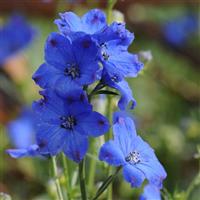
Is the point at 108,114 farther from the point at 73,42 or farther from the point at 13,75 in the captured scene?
the point at 13,75

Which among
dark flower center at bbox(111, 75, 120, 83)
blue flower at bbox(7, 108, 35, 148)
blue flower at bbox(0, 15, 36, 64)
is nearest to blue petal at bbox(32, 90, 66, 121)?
dark flower center at bbox(111, 75, 120, 83)

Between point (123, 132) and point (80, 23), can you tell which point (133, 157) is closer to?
point (123, 132)

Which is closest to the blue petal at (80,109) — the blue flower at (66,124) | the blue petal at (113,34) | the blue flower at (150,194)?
the blue flower at (66,124)

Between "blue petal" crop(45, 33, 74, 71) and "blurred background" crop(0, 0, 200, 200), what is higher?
"blue petal" crop(45, 33, 74, 71)

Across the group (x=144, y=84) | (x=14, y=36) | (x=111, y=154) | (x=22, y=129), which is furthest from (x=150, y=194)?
(x=14, y=36)

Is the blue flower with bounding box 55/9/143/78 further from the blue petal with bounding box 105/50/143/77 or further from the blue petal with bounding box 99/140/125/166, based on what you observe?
the blue petal with bounding box 99/140/125/166

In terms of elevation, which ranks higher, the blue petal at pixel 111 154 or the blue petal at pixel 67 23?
the blue petal at pixel 67 23

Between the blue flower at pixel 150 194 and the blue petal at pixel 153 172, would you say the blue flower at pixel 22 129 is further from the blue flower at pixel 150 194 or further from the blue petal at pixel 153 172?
the blue petal at pixel 153 172
